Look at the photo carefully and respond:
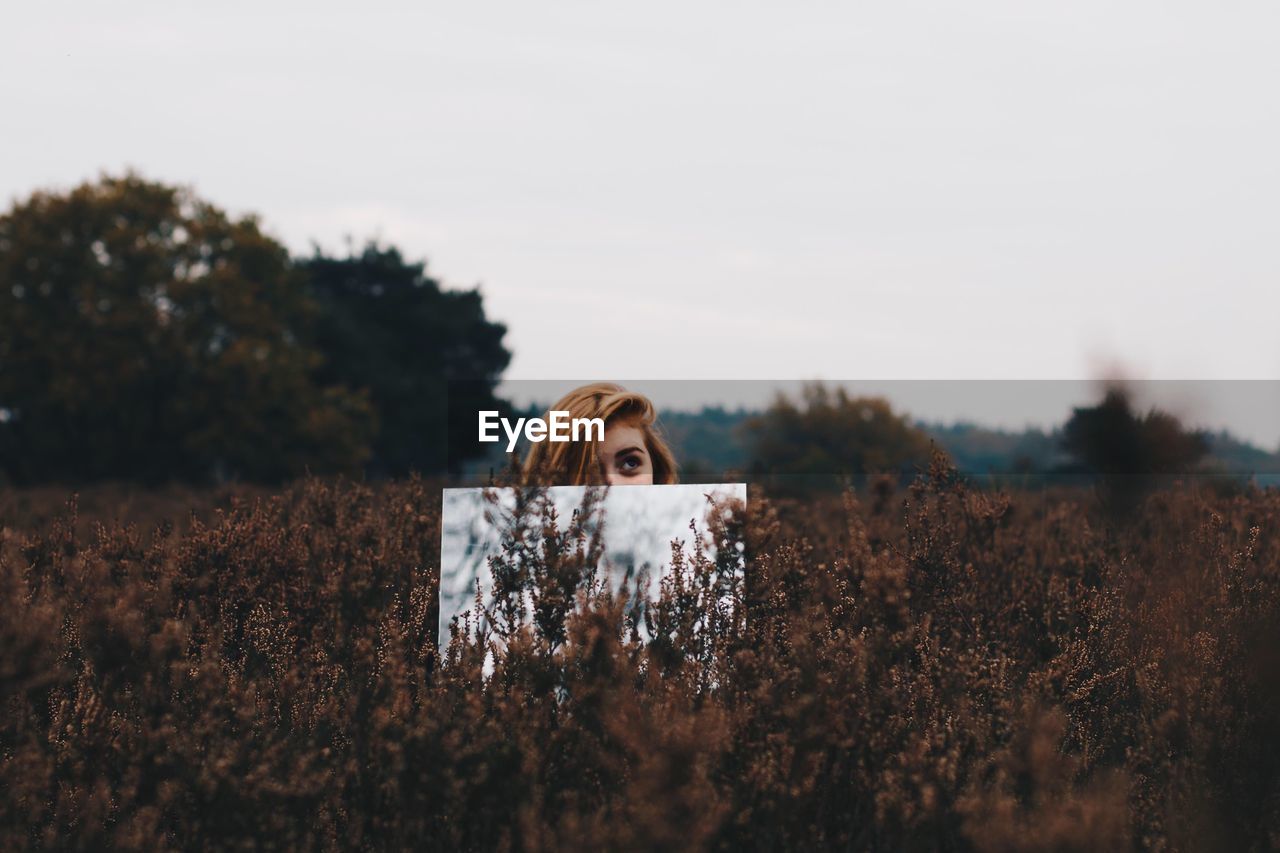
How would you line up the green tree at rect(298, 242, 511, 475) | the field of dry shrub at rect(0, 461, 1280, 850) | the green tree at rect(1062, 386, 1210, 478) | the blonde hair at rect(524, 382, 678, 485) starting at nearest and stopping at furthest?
the field of dry shrub at rect(0, 461, 1280, 850), the blonde hair at rect(524, 382, 678, 485), the green tree at rect(1062, 386, 1210, 478), the green tree at rect(298, 242, 511, 475)

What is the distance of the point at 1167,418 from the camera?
57.0ft

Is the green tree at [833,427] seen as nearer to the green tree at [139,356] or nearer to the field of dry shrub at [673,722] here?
the green tree at [139,356]

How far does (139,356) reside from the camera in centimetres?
4291

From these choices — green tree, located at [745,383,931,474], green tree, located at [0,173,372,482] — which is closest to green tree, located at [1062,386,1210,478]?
green tree, located at [0,173,372,482]

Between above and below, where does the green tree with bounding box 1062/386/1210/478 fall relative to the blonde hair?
above

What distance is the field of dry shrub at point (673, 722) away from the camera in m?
3.09

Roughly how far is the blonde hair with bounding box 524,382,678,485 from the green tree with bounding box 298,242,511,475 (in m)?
46.0

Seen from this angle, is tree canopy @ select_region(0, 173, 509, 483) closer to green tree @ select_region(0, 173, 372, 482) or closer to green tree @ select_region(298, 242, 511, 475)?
green tree @ select_region(0, 173, 372, 482)

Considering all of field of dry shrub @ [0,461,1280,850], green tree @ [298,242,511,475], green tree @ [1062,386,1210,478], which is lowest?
field of dry shrub @ [0,461,1280,850]

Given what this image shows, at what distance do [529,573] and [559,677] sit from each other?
58 cm

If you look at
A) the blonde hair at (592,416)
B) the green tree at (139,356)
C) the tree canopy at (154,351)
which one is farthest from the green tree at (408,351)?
the blonde hair at (592,416)

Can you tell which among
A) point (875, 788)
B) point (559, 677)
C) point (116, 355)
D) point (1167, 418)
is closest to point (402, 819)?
point (559, 677)

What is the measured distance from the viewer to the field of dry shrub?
309 cm

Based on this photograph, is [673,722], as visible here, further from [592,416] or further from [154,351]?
[154,351]
